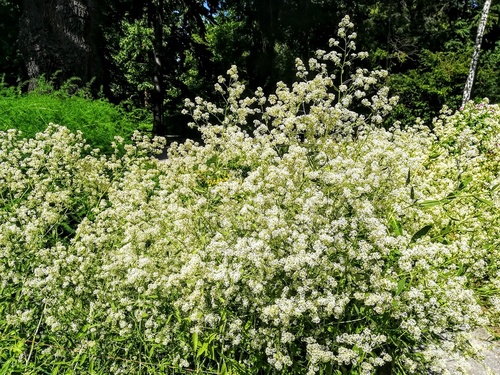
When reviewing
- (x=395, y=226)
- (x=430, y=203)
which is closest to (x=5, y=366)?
(x=395, y=226)

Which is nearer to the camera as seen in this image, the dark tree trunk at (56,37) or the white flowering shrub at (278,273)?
the white flowering shrub at (278,273)

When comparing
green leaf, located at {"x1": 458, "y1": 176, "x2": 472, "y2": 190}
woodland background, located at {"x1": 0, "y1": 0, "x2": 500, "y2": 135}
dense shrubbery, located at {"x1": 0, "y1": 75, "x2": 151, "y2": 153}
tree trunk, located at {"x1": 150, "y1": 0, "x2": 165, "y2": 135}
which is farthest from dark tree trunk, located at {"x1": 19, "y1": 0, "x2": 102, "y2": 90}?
green leaf, located at {"x1": 458, "y1": 176, "x2": 472, "y2": 190}

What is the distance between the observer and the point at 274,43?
17.7 m

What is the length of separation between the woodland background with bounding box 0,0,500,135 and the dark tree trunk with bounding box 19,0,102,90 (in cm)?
376

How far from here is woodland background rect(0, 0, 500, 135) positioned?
536 inches

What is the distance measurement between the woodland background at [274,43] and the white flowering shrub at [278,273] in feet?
30.4

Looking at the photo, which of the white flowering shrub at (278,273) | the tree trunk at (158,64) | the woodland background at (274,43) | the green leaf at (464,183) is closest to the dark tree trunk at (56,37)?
the woodland background at (274,43)

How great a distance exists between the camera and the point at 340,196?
219 cm

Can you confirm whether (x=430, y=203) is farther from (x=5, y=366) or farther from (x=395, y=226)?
(x=5, y=366)

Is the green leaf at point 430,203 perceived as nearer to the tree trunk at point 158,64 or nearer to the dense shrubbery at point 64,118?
the dense shrubbery at point 64,118

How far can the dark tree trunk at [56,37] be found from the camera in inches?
282

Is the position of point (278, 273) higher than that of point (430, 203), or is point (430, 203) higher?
point (430, 203)

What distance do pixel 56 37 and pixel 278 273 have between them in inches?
262

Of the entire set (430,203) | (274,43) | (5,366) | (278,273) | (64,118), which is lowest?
(5,366)
